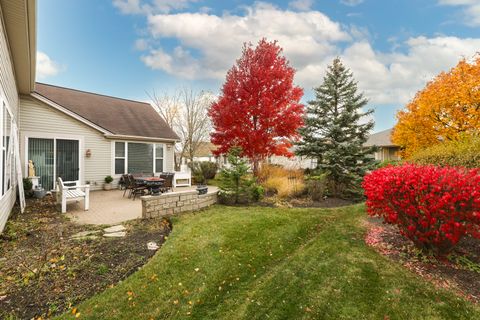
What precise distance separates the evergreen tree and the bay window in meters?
8.45

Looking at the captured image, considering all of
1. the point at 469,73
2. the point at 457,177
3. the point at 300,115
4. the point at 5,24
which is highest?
the point at 469,73

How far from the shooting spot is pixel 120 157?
1228 centimetres

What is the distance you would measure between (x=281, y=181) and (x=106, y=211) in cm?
641

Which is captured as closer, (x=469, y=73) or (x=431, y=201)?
(x=431, y=201)

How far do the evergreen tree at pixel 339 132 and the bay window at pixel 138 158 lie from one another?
845 centimetres

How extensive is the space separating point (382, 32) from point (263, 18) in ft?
20.8

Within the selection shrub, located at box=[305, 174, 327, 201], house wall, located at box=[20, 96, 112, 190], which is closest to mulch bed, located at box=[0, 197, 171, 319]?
house wall, located at box=[20, 96, 112, 190]

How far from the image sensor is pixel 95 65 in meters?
14.9

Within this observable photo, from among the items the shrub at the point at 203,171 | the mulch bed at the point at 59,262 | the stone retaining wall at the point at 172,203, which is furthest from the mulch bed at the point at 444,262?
the shrub at the point at 203,171

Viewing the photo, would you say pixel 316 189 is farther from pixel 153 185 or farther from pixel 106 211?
pixel 106 211

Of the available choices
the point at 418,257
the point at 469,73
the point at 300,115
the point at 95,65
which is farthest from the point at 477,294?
the point at 95,65

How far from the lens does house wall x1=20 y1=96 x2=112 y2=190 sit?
916 cm

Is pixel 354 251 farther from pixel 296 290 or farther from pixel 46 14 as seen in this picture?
pixel 46 14

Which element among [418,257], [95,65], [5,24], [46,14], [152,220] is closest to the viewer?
[418,257]
